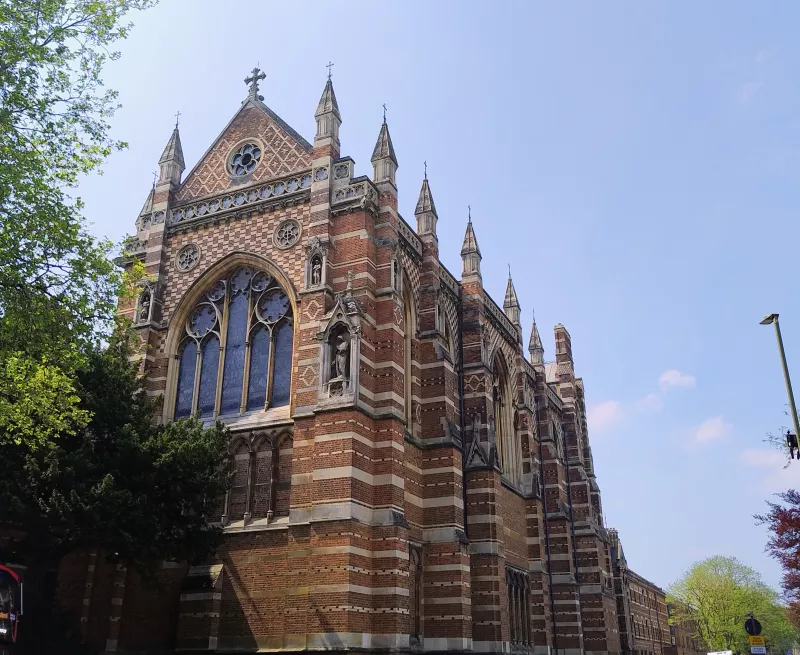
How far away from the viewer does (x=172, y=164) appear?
29906 mm

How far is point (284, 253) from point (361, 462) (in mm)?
8201

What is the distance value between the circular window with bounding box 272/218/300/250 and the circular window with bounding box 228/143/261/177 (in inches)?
135

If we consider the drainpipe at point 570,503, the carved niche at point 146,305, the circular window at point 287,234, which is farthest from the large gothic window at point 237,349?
the drainpipe at point 570,503

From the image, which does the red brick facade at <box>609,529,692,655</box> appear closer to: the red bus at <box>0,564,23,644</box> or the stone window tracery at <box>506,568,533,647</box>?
the stone window tracery at <box>506,568,533,647</box>

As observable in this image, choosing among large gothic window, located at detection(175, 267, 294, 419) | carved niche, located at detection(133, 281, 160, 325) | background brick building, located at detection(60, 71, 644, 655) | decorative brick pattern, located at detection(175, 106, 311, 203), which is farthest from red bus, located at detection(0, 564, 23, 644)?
decorative brick pattern, located at detection(175, 106, 311, 203)

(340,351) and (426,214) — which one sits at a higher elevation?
(426,214)

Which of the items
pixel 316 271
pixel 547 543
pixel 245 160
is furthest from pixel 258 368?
pixel 547 543

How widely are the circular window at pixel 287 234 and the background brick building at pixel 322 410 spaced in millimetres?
78

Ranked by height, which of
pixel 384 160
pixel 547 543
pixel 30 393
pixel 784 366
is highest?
pixel 384 160

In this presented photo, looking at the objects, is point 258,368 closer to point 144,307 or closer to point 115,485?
point 144,307

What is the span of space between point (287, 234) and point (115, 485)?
10481 mm

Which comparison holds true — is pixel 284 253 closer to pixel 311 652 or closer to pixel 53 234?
pixel 53 234

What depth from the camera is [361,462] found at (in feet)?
72.1

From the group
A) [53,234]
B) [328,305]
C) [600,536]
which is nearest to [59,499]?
[53,234]
